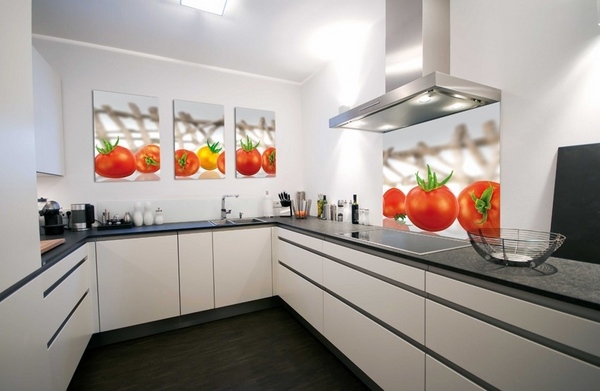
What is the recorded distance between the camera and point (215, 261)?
2676 millimetres

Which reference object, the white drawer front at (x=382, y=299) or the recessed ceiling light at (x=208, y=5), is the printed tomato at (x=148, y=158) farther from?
the white drawer front at (x=382, y=299)

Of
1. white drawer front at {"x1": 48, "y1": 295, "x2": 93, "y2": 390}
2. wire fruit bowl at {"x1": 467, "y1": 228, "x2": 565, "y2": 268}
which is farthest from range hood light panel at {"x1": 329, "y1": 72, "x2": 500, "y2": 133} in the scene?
white drawer front at {"x1": 48, "y1": 295, "x2": 93, "y2": 390}

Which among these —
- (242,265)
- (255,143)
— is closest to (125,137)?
(255,143)

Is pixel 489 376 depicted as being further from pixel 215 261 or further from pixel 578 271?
pixel 215 261

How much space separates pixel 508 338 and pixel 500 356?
9 centimetres

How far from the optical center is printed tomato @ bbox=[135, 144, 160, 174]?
2857mm

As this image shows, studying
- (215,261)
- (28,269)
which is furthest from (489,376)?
(215,261)

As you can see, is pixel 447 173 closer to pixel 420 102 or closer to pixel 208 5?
pixel 420 102

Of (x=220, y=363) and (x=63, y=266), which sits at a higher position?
(x=63, y=266)

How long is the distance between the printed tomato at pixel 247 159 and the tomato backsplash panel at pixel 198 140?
20 centimetres

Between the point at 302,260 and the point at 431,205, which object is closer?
the point at 431,205

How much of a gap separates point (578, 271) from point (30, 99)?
2.57 m

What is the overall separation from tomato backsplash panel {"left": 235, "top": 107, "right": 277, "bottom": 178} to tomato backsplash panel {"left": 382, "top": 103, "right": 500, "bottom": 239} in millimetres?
1651

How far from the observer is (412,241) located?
1.77 metres
